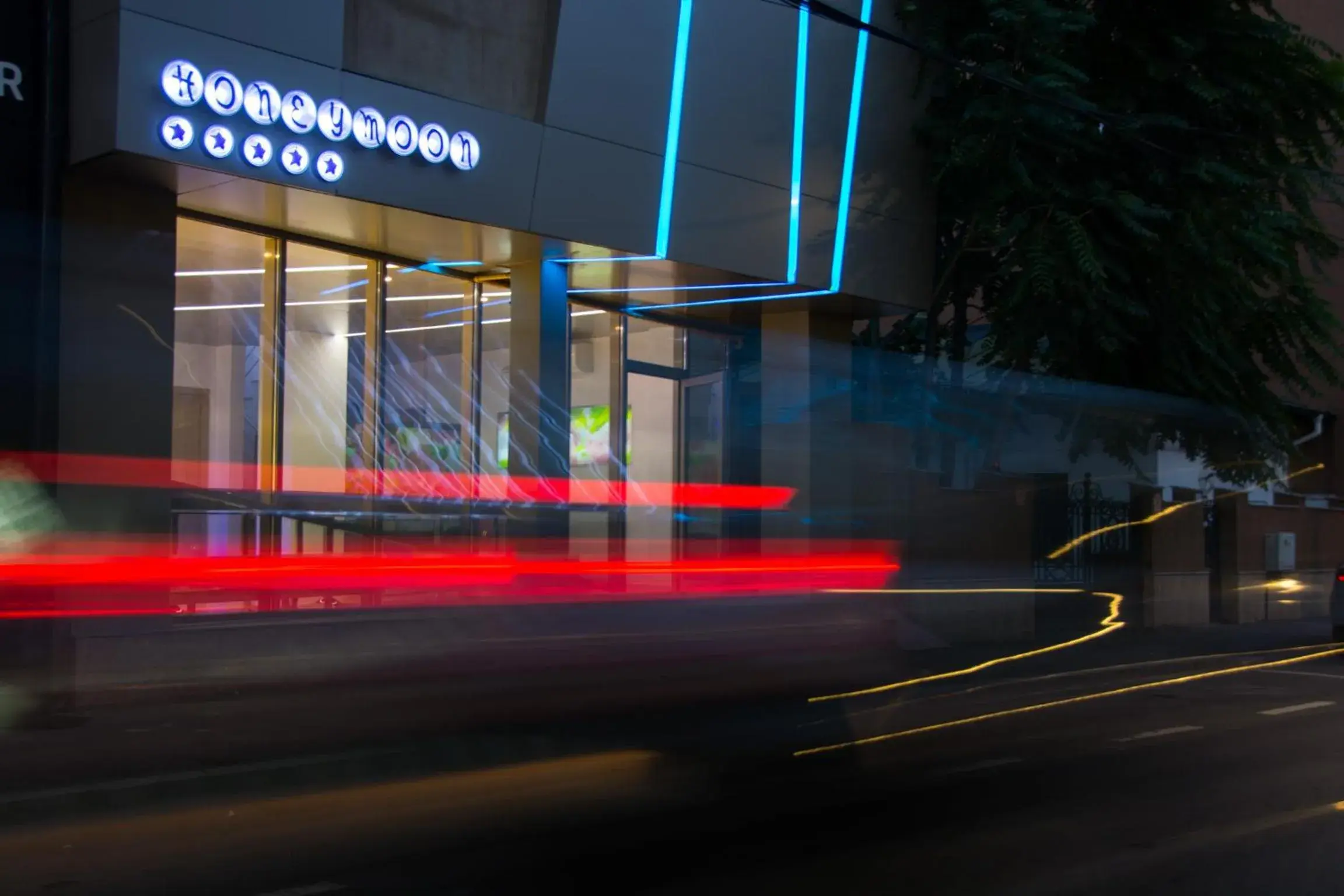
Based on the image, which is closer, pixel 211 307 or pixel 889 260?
pixel 211 307

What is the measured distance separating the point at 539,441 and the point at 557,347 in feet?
3.93

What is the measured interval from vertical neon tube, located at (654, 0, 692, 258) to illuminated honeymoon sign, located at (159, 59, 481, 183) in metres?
2.84

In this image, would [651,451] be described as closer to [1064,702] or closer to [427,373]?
[427,373]

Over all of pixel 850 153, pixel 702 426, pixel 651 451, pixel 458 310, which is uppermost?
pixel 850 153

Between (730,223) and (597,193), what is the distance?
2.18 metres

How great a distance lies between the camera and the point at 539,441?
16609mm

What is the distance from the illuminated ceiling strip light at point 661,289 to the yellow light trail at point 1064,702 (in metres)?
7.01

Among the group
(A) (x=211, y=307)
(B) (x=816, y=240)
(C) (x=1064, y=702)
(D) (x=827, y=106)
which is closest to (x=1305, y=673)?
(C) (x=1064, y=702)

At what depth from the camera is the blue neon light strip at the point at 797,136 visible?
1752cm

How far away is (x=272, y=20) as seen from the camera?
12.3 m

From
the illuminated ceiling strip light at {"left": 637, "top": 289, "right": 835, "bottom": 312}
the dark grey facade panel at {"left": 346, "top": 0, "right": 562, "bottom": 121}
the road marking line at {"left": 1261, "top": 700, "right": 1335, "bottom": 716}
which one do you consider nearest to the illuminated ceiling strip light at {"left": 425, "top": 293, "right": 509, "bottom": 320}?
the illuminated ceiling strip light at {"left": 637, "top": 289, "right": 835, "bottom": 312}

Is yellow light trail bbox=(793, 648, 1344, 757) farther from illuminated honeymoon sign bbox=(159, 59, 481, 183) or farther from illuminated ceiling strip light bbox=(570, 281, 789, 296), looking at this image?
illuminated honeymoon sign bbox=(159, 59, 481, 183)

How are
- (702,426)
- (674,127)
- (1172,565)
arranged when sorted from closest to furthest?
(674,127) < (702,426) < (1172,565)

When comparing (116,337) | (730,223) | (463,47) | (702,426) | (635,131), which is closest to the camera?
(116,337)
